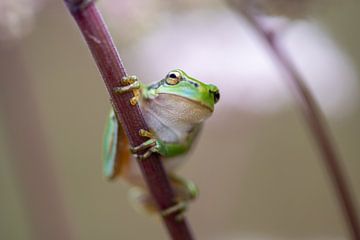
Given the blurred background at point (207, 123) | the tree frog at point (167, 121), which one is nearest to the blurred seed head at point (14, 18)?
the blurred background at point (207, 123)

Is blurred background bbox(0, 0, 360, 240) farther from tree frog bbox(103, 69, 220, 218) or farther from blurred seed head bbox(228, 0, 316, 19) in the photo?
tree frog bbox(103, 69, 220, 218)

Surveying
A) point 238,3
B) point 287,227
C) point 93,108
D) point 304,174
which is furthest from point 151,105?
point 93,108

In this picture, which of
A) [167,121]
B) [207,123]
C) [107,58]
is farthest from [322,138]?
[207,123]

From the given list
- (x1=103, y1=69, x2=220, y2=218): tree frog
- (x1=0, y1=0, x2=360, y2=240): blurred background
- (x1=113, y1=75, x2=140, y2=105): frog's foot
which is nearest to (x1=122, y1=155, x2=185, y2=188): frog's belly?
(x1=103, y1=69, x2=220, y2=218): tree frog

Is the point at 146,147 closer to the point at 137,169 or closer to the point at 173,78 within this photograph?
the point at 173,78

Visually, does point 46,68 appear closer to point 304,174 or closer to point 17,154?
point 304,174

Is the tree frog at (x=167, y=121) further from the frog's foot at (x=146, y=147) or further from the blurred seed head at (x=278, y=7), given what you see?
the blurred seed head at (x=278, y=7)
